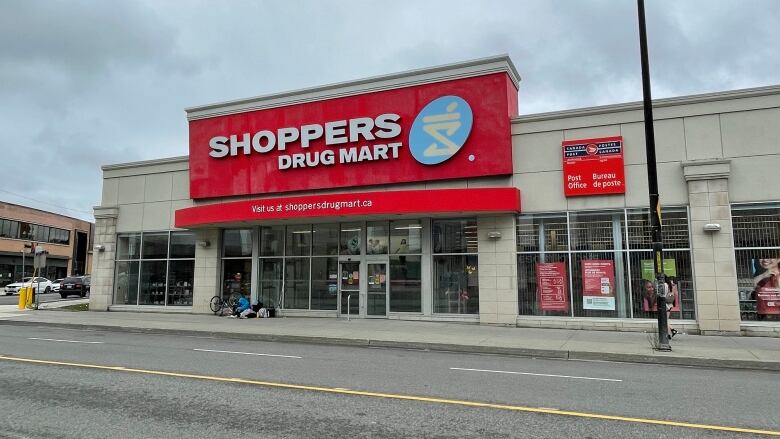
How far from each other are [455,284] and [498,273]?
1.55m

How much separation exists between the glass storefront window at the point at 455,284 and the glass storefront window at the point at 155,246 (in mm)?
12181

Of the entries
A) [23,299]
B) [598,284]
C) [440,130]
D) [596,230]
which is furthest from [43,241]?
[598,284]

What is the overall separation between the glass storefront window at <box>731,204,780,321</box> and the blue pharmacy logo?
27.7 ft

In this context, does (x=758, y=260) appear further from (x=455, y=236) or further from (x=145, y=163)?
(x=145, y=163)

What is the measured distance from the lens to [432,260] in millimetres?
18531

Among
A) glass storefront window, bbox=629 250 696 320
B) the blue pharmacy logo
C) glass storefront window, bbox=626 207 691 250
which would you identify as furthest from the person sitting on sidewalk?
glass storefront window, bbox=626 207 691 250

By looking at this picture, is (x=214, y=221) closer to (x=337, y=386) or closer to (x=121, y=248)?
(x=121, y=248)

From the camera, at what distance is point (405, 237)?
62.8ft

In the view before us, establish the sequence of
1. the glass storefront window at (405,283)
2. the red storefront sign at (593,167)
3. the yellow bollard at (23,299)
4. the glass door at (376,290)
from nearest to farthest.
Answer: the red storefront sign at (593,167) < the glass storefront window at (405,283) < the glass door at (376,290) < the yellow bollard at (23,299)

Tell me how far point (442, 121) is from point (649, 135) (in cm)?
735

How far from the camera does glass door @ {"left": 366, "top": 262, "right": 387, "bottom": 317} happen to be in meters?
19.3

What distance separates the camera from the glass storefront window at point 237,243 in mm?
21891

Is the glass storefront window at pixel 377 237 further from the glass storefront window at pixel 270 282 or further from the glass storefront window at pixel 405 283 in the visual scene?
the glass storefront window at pixel 270 282

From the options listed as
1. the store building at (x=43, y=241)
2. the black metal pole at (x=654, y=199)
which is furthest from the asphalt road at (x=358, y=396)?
the store building at (x=43, y=241)
